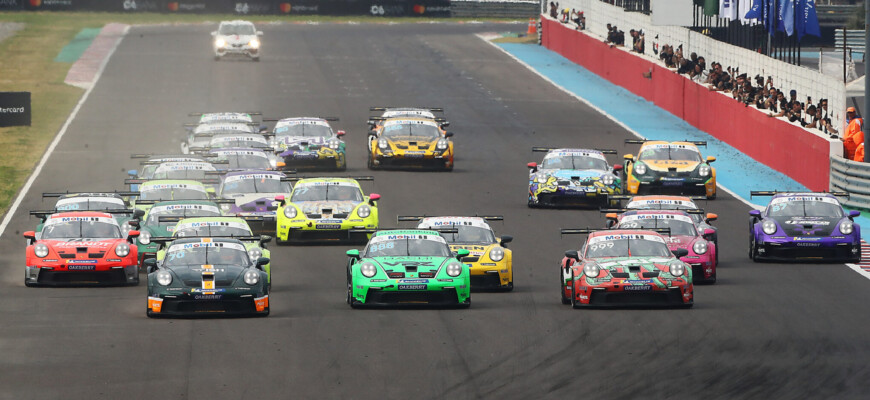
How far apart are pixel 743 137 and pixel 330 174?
11.5 metres

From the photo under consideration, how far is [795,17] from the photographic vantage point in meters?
44.9

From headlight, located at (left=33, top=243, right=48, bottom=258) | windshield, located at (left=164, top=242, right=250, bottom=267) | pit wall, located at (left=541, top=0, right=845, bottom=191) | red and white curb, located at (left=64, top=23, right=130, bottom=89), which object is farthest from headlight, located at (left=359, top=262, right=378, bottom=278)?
red and white curb, located at (left=64, top=23, right=130, bottom=89)

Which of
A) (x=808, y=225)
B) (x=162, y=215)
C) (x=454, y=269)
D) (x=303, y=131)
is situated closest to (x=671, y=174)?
(x=808, y=225)

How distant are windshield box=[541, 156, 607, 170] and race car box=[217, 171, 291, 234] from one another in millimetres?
6264

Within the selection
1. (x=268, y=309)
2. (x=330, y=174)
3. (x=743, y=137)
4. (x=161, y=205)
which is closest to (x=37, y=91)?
(x=330, y=174)

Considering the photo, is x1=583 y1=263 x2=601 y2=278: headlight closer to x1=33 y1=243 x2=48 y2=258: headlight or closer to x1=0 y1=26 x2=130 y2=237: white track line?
x1=33 y1=243 x2=48 y2=258: headlight

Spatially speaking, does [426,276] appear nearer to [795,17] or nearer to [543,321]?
[543,321]

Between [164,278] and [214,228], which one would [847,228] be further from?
[164,278]

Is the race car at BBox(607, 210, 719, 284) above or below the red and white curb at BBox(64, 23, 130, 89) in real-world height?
above

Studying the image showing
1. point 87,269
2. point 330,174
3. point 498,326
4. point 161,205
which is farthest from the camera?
point 330,174

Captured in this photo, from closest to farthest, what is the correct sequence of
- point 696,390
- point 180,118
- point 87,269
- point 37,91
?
point 696,390 < point 87,269 < point 180,118 < point 37,91

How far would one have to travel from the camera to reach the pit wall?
130 ft

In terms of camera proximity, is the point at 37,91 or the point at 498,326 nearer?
the point at 498,326

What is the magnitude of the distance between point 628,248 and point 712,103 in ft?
82.2
